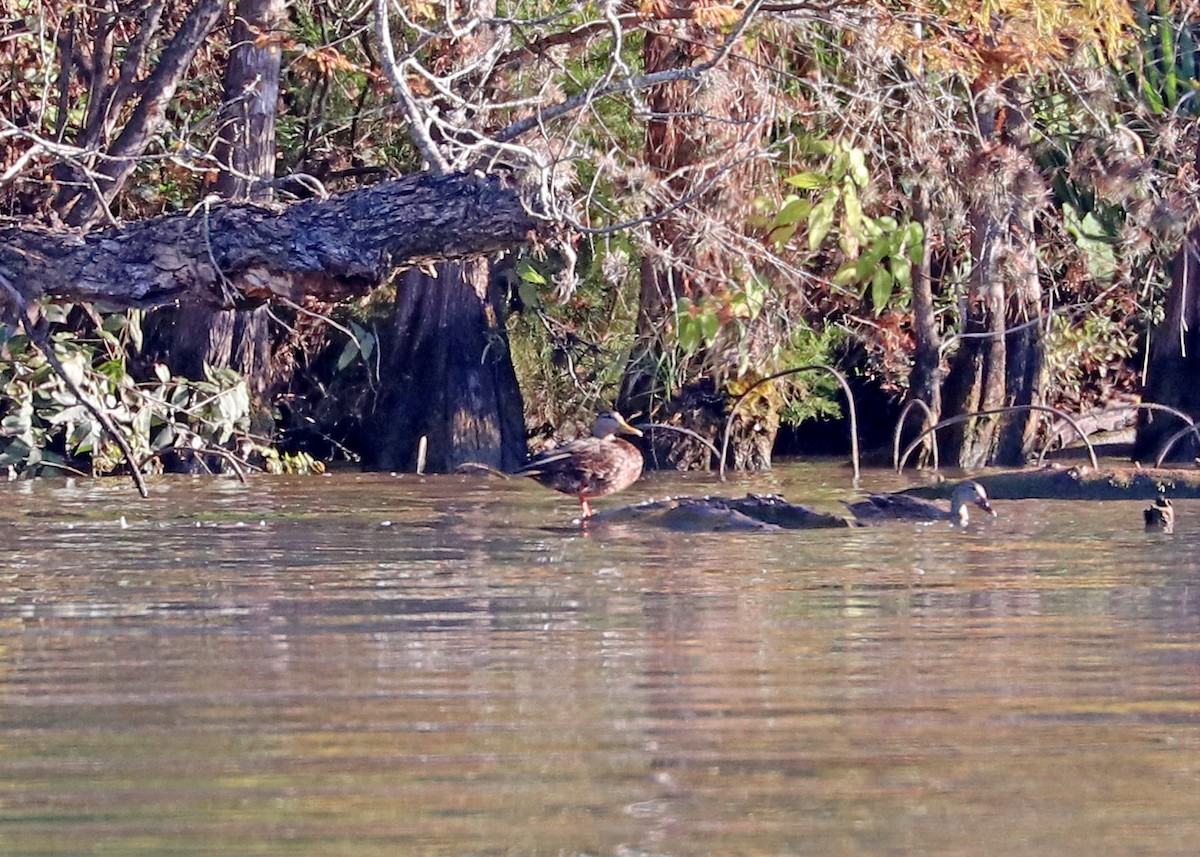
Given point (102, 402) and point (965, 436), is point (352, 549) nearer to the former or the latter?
point (102, 402)

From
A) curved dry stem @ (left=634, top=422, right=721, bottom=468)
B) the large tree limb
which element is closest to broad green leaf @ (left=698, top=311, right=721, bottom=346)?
curved dry stem @ (left=634, top=422, right=721, bottom=468)

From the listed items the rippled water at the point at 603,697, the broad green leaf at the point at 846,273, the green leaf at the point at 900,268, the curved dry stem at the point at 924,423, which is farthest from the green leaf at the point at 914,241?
the rippled water at the point at 603,697

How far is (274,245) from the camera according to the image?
1003 cm

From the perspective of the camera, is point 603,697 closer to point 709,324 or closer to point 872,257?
point 709,324

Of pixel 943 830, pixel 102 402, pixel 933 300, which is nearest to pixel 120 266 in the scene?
pixel 102 402

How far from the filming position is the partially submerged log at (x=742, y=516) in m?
10.1

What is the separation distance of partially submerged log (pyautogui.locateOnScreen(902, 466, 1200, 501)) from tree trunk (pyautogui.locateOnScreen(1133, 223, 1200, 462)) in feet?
14.1

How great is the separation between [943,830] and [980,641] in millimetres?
2401

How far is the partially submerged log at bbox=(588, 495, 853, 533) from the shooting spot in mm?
10055

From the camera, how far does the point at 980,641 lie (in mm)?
6168

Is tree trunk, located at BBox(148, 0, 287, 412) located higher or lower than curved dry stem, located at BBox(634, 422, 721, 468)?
higher

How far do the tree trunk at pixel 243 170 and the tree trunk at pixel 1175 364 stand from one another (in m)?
6.93

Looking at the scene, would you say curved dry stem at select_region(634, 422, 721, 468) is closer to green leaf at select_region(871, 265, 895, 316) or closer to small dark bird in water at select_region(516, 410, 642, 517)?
small dark bird in water at select_region(516, 410, 642, 517)

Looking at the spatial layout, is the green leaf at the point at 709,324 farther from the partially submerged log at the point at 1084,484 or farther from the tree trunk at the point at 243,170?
the tree trunk at the point at 243,170
